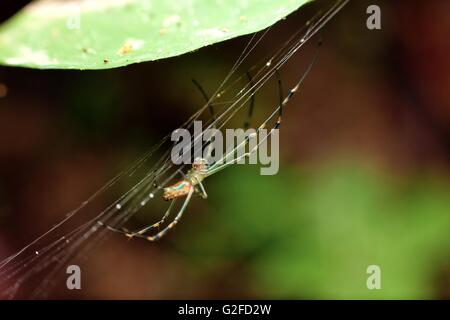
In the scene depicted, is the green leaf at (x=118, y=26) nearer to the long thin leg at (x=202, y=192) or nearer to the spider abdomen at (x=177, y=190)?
the spider abdomen at (x=177, y=190)

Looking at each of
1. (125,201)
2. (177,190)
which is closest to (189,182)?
(177,190)

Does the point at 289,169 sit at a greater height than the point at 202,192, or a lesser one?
greater

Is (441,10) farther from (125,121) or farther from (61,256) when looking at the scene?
(61,256)

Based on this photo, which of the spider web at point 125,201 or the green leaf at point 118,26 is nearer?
the green leaf at point 118,26

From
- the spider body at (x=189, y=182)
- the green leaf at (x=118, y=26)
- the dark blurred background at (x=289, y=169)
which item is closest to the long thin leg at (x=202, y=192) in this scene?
the spider body at (x=189, y=182)

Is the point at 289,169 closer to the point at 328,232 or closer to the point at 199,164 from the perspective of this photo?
the point at 328,232
